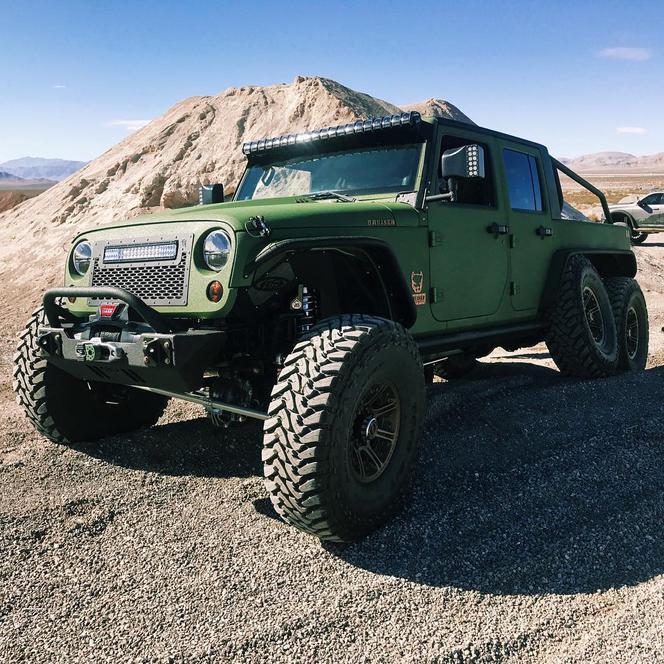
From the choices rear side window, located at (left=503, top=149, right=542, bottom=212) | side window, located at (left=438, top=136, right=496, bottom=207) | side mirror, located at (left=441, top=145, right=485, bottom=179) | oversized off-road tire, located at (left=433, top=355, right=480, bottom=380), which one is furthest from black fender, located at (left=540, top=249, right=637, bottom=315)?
side mirror, located at (left=441, top=145, right=485, bottom=179)

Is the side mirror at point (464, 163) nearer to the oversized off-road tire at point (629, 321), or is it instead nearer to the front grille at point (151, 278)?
the front grille at point (151, 278)

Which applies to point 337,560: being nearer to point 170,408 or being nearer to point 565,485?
point 565,485

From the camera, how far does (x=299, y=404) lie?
118 inches

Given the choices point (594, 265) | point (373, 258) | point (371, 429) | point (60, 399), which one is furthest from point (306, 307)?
point (594, 265)

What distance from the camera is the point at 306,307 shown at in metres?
3.65

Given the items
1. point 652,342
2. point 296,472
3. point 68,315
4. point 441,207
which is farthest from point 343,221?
point 652,342

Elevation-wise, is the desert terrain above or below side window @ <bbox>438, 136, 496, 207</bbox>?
below

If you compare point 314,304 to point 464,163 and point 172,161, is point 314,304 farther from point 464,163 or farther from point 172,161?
point 172,161

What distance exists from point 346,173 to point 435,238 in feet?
2.43

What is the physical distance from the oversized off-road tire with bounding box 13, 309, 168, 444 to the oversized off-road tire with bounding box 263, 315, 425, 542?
5.49 feet

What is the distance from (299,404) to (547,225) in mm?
3396

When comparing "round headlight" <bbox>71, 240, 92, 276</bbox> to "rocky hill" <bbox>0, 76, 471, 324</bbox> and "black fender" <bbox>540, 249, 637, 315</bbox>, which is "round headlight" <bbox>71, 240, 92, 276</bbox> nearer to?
"black fender" <bbox>540, 249, 637, 315</bbox>

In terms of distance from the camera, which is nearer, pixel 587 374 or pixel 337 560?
pixel 337 560

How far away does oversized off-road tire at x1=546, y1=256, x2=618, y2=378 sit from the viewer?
5.64m
